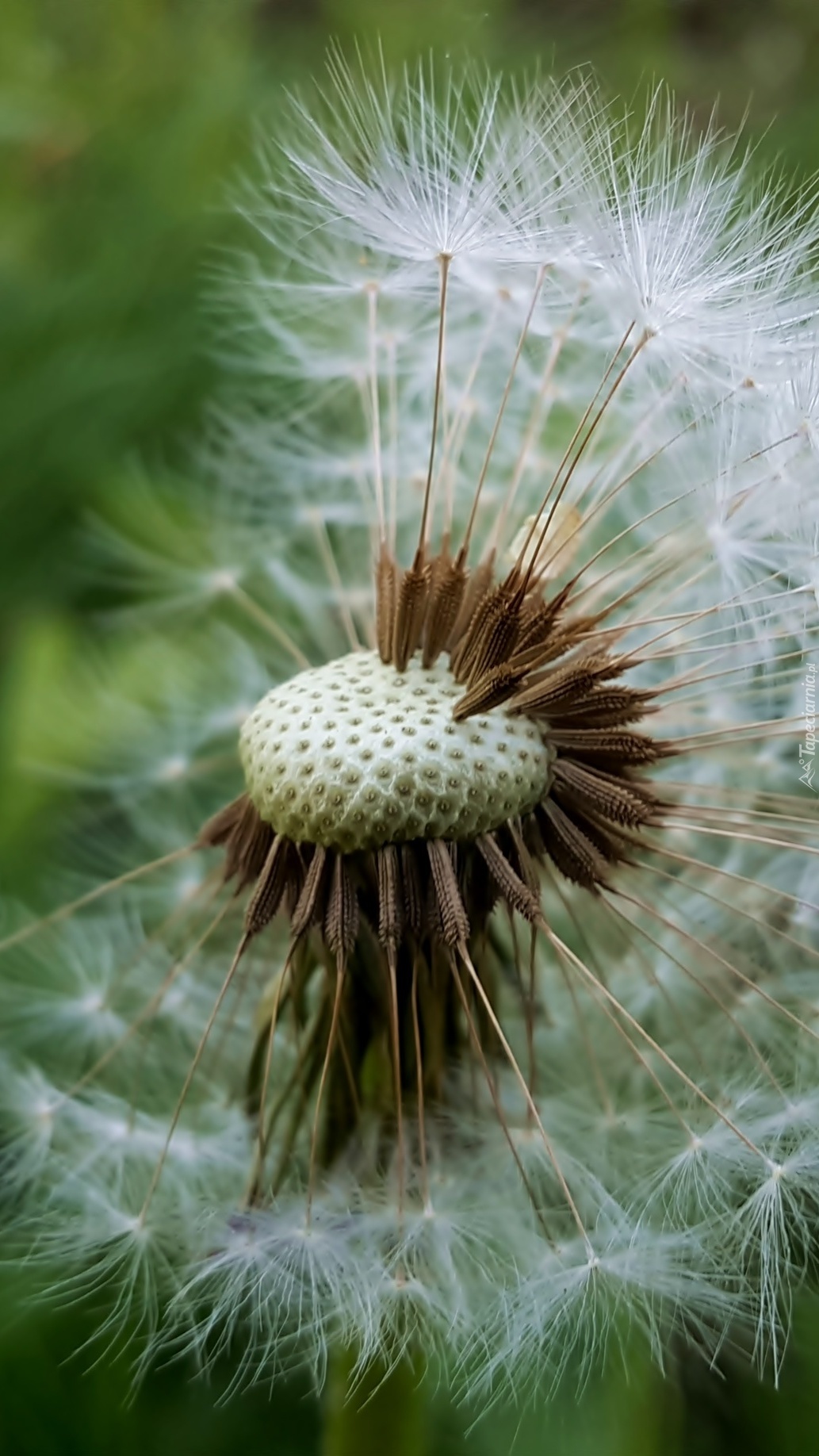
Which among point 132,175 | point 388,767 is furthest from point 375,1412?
point 132,175

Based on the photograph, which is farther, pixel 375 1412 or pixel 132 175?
pixel 132 175

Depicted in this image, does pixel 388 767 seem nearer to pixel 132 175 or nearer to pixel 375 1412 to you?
pixel 375 1412

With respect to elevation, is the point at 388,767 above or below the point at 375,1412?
above

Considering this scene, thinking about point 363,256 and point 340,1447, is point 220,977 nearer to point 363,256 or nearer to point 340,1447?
point 340,1447

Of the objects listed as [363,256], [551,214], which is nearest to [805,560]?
[551,214]

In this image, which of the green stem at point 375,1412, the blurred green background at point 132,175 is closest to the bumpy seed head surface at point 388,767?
the green stem at point 375,1412

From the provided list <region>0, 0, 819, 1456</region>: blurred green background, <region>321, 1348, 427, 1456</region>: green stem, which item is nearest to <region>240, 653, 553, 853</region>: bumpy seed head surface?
<region>321, 1348, 427, 1456</region>: green stem
